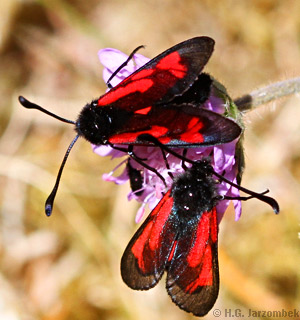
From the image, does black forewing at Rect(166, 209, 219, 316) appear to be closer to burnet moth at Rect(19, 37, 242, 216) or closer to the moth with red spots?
the moth with red spots

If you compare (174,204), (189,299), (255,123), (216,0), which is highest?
(216,0)

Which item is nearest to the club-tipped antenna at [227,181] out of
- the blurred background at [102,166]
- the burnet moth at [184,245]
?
the burnet moth at [184,245]

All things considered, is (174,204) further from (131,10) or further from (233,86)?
(131,10)

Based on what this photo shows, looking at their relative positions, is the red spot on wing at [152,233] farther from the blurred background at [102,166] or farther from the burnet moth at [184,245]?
the blurred background at [102,166]

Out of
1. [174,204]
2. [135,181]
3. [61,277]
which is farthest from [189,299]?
[61,277]

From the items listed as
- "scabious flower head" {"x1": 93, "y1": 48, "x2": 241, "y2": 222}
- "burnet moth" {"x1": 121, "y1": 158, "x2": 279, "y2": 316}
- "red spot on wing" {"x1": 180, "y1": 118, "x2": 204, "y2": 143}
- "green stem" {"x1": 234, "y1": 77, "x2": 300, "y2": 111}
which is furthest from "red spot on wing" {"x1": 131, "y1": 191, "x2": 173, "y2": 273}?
"green stem" {"x1": 234, "y1": 77, "x2": 300, "y2": 111}
